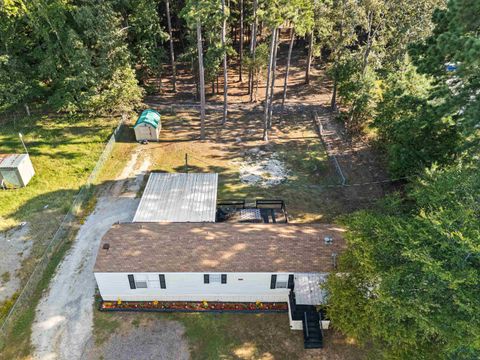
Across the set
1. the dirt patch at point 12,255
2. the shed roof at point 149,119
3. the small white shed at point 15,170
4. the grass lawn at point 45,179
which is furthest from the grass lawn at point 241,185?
the dirt patch at point 12,255

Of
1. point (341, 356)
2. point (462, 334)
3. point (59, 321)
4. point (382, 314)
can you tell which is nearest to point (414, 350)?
point (382, 314)

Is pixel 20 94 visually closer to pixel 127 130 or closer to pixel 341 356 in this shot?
pixel 127 130

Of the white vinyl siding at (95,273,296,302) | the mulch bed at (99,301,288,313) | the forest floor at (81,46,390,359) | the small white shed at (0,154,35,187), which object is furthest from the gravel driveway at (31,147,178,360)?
the small white shed at (0,154,35,187)

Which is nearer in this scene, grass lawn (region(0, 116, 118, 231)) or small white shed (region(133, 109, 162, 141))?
grass lawn (region(0, 116, 118, 231))

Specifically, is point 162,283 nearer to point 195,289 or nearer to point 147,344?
point 195,289

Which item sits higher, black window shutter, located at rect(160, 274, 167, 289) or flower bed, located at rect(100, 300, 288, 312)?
black window shutter, located at rect(160, 274, 167, 289)

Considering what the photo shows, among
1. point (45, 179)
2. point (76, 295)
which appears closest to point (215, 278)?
point (76, 295)

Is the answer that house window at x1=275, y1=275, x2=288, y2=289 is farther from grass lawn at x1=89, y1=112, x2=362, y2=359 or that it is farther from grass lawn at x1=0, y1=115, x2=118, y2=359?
grass lawn at x1=0, y1=115, x2=118, y2=359
